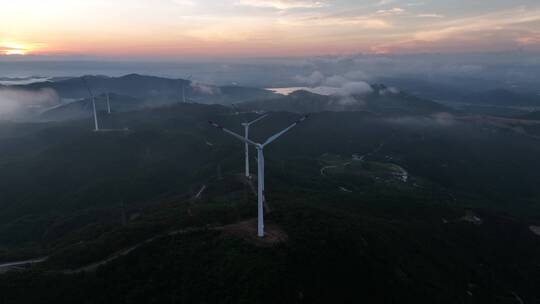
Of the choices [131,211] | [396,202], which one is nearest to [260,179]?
[131,211]

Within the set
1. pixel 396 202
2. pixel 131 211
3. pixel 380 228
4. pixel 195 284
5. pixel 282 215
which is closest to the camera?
pixel 195 284

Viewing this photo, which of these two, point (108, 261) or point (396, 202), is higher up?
point (108, 261)

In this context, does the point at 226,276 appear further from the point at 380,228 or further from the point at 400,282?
the point at 380,228

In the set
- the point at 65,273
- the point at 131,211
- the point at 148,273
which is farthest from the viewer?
the point at 131,211

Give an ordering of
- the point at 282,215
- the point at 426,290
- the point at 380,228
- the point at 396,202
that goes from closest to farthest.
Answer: the point at 426,290, the point at 282,215, the point at 380,228, the point at 396,202

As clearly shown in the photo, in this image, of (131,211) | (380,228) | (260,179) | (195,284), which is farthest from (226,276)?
(131,211)

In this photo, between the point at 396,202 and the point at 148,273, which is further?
the point at 396,202

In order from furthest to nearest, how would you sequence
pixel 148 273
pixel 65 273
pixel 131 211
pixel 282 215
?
pixel 131 211 < pixel 282 215 < pixel 65 273 < pixel 148 273

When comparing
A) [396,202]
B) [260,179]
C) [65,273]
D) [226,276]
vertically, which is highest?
[260,179]

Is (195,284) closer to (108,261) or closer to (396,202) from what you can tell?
(108,261)
